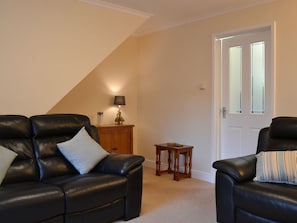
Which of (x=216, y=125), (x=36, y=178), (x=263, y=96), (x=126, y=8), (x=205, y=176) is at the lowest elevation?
(x=205, y=176)

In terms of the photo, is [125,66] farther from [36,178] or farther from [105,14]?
[36,178]

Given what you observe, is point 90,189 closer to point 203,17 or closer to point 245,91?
point 245,91

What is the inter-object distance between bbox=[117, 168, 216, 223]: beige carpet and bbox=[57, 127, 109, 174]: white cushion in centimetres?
69

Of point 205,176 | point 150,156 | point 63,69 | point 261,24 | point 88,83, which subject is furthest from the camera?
point 150,156

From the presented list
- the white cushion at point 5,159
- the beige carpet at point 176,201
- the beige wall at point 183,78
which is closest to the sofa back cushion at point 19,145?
the white cushion at point 5,159

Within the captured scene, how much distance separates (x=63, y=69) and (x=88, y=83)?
1.40 metres

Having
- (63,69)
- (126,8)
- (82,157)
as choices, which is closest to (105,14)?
(126,8)

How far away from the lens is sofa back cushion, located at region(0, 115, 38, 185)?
2.79 metres

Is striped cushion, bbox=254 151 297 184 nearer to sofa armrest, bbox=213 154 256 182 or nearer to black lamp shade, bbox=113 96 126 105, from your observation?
sofa armrest, bbox=213 154 256 182

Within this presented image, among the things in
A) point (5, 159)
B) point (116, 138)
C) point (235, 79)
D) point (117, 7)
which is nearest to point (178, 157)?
point (116, 138)

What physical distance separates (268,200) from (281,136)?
0.90m

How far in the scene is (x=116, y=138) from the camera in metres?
4.82

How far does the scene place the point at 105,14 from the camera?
3.82 metres

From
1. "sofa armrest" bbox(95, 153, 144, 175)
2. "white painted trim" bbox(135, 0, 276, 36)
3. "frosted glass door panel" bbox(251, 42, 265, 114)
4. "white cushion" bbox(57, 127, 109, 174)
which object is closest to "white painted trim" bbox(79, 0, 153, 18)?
"white painted trim" bbox(135, 0, 276, 36)
